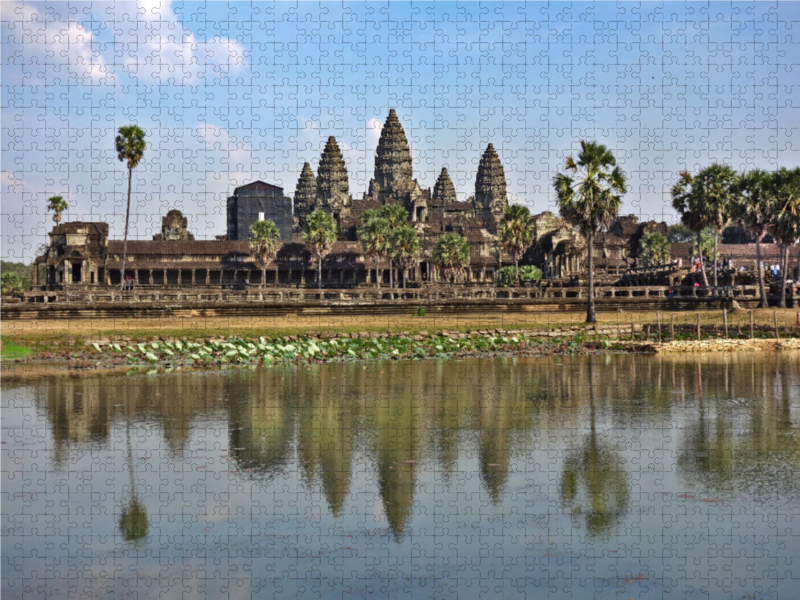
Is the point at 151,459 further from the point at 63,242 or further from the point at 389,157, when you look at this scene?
the point at 389,157

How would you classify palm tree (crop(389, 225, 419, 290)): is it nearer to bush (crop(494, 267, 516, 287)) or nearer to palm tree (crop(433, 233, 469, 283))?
palm tree (crop(433, 233, 469, 283))

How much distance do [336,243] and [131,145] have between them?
4552 cm

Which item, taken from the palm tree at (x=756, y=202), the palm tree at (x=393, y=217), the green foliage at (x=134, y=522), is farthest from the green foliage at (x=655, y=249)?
the green foliage at (x=134, y=522)

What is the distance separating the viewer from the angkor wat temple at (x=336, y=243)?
400 feet

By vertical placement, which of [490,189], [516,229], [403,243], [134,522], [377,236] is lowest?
[134,522]

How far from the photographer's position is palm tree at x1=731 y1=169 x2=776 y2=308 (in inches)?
2420

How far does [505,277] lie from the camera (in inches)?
4852

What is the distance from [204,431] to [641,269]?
85.9 m

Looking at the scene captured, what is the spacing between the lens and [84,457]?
1800 centimetres

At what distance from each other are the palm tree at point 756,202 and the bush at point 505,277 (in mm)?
55703

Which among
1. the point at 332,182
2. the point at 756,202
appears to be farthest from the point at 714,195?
the point at 332,182

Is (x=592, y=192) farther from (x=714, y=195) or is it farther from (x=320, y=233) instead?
(x=320, y=233)

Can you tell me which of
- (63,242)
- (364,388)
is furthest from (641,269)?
(364,388)

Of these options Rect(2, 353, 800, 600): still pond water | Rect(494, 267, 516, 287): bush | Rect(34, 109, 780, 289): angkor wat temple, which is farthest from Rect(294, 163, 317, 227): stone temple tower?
Rect(2, 353, 800, 600): still pond water
